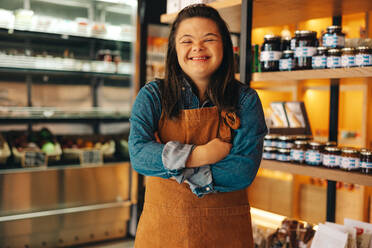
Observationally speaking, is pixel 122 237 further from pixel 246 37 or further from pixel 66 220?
pixel 246 37

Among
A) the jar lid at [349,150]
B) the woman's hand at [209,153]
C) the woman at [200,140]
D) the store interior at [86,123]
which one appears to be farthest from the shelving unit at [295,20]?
the woman's hand at [209,153]

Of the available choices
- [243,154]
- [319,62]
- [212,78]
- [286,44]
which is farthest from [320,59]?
[243,154]

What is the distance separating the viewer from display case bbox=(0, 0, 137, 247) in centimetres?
307

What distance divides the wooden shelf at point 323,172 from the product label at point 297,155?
0.05m

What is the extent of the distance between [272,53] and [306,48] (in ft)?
0.61

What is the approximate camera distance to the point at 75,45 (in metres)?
3.60

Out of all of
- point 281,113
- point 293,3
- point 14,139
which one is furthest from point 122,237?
point 293,3

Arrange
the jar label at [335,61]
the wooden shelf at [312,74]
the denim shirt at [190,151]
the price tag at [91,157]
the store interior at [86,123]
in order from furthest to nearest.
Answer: the price tag at [91,157] → the store interior at [86,123] → the jar label at [335,61] → the wooden shelf at [312,74] → the denim shirt at [190,151]

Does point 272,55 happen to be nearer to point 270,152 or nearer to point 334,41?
point 334,41

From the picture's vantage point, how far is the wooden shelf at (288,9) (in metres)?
1.88

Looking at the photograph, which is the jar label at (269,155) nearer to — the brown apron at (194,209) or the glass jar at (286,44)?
the glass jar at (286,44)

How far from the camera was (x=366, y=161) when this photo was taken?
1.69 metres

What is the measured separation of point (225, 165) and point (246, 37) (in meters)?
0.94

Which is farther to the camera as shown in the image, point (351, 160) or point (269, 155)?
point (269, 155)
